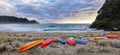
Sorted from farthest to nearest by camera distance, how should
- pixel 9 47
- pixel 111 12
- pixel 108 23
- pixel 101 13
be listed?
1. pixel 101 13
2. pixel 111 12
3. pixel 108 23
4. pixel 9 47

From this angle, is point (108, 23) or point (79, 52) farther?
point (108, 23)

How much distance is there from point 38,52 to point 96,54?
240 centimetres

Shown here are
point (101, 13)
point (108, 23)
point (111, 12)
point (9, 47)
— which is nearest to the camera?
point (9, 47)

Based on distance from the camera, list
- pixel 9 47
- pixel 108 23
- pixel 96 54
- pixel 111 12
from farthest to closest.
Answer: pixel 111 12 → pixel 108 23 → pixel 9 47 → pixel 96 54

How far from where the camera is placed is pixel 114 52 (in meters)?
10.9

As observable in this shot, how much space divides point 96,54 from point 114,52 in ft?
2.82

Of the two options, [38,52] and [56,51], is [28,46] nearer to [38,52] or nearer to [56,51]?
[38,52]

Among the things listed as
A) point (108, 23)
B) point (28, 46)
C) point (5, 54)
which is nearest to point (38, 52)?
point (28, 46)

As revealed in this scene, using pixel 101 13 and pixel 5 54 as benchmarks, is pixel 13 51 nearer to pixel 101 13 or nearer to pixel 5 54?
pixel 5 54

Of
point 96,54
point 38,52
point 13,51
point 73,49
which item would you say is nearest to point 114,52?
point 96,54

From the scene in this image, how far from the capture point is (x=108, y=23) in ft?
212

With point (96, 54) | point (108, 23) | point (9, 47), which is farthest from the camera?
point (108, 23)

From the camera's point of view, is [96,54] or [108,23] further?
[108,23]

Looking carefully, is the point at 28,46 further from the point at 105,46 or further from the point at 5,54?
the point at 105,46
